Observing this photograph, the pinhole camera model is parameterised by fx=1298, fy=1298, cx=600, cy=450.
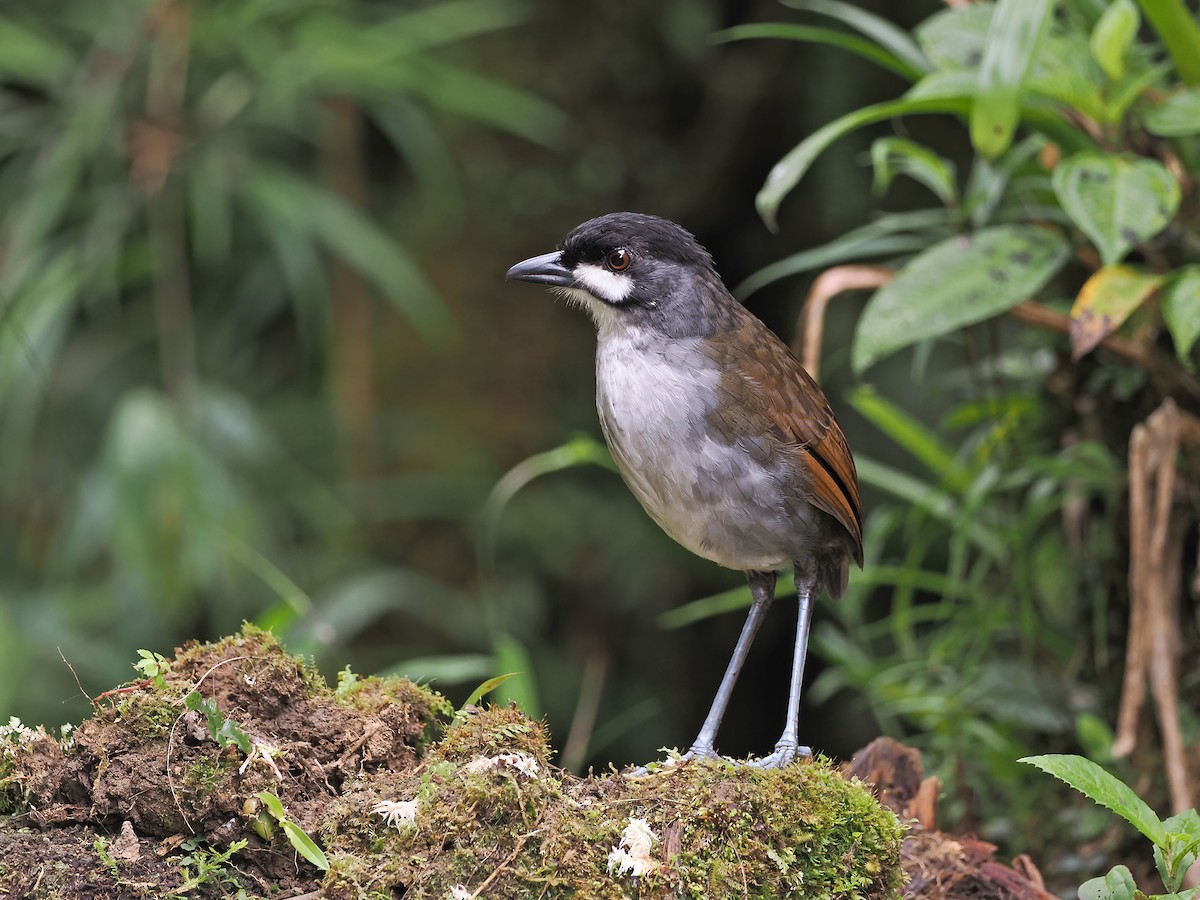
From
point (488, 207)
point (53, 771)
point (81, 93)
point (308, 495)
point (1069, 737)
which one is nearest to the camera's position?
point (53, 771)

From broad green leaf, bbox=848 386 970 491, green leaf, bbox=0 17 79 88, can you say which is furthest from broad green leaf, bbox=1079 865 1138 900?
green leaf, bbox=0 17 79 88

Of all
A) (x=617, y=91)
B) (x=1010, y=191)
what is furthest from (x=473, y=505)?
(x=1010, y=191)

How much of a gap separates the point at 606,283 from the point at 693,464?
20.4 inches

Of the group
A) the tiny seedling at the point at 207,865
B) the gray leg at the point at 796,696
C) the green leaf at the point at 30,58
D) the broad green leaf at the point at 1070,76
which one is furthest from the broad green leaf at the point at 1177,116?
the green leaf at the point at 30,58

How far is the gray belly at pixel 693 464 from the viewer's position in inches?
112

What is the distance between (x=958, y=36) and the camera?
362 cm

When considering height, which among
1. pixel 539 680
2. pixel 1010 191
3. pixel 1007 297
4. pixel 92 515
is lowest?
pixel 539 680

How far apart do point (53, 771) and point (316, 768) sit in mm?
440

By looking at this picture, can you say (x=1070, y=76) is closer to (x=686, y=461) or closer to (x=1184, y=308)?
(x=1184, y=308)

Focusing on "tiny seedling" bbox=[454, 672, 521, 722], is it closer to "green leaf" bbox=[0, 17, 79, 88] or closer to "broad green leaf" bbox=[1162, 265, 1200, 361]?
"broad green leaf" bbox=[1162, 265, 1200, 361]

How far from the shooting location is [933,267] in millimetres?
3412

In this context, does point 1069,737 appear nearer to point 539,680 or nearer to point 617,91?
point 539,680

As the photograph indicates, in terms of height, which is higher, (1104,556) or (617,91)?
(617,91)

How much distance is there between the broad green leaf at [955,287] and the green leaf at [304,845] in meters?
1.79
